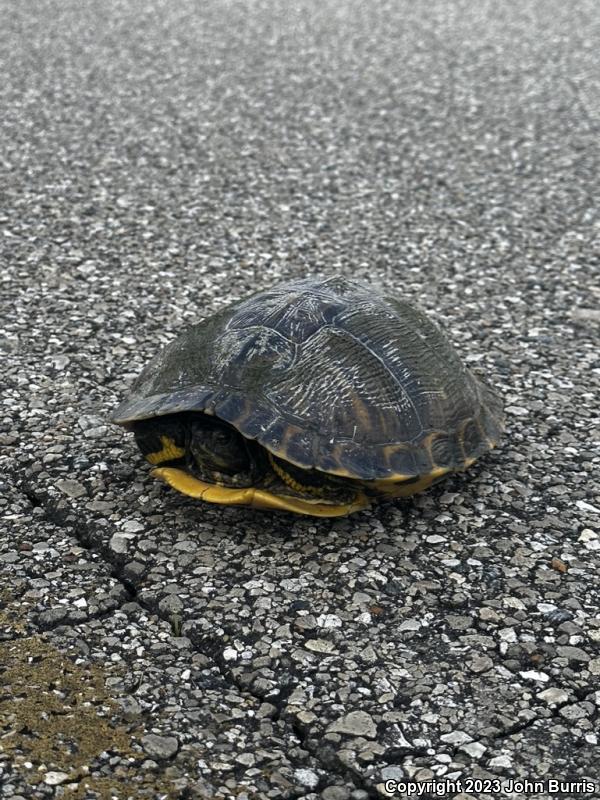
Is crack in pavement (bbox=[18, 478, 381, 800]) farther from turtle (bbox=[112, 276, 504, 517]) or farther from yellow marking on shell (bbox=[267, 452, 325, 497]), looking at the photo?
yellow marking on shell (bbox=[267, 452, 325, 497])

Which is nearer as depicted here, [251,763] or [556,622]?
[251,763]

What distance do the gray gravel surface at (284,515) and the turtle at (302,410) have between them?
0.19 metres

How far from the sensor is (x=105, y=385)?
482cm

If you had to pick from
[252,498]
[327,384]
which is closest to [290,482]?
[252,498]

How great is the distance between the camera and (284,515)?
155 inches

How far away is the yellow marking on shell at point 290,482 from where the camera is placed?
374cm

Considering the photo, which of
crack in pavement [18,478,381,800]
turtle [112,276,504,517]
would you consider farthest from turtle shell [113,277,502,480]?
crack in pavement [18,478,381,800]

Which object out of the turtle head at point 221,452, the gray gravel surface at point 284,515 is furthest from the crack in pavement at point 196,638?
the turtle head at point 221,452

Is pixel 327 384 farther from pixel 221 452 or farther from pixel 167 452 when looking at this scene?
pixel 167 452

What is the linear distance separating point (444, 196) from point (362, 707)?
534cm

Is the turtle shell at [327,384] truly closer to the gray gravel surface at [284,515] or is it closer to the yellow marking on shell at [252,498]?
the yellow marking on shell at [252,498]

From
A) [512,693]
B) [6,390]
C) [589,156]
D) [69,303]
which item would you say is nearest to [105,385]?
[6,390]

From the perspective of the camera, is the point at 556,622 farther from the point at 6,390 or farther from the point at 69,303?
the point at 69,303

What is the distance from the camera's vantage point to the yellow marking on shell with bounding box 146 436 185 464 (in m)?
3.91
